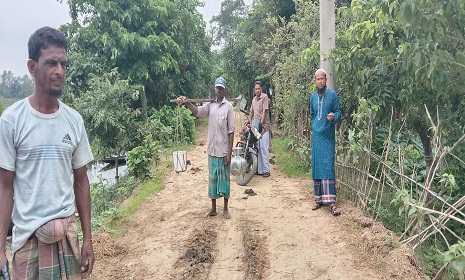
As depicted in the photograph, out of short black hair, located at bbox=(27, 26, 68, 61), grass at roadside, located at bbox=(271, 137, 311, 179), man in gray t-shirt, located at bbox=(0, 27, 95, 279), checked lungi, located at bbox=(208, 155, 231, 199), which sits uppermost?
short black hair, located at bbox=(27, 26, 68, 61)

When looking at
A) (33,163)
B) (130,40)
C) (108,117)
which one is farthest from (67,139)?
(130,40)

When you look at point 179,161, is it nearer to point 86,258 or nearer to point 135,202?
point 135,202

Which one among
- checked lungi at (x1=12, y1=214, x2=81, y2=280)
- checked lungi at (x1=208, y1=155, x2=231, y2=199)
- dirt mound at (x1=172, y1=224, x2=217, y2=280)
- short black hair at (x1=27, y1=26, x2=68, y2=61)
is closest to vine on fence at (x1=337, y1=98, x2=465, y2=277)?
checked lungi at (x1=208, y1=155, x2=231, y2=199)

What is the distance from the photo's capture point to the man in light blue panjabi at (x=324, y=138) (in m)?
5.01

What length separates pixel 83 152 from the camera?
2.15 m

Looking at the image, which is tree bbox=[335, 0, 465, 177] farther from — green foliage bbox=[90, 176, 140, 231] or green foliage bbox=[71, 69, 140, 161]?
green foliage bbox=[71, 69, 140, 161]

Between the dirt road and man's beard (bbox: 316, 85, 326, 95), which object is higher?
man's beard (bbox: 316, 85, 326, 95)

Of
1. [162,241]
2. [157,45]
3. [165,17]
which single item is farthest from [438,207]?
[165,17]

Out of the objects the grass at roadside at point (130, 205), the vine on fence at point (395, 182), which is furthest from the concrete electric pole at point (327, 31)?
the grass at roadside at point (130, 205)

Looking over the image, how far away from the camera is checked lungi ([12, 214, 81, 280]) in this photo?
6.31 feet

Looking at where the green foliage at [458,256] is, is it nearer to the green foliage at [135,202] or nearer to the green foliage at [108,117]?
the green foliage at [135,202]

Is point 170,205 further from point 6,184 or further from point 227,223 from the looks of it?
point 6,184

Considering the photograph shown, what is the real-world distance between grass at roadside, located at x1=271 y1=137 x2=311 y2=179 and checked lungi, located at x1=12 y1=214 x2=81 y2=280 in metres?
5.69

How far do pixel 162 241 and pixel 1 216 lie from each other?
2.84 metres
